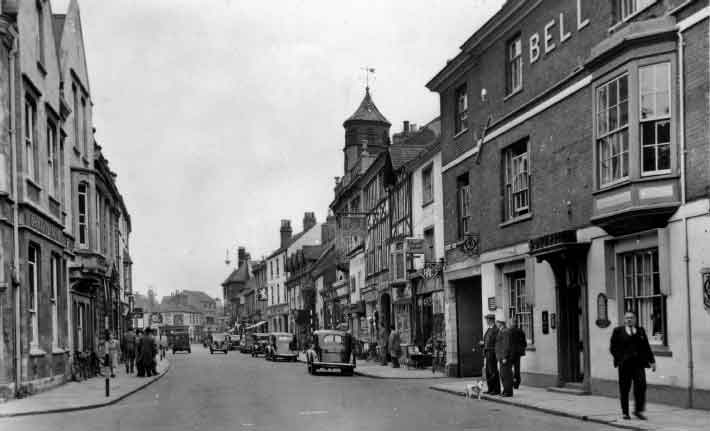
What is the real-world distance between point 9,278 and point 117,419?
17.4 feet

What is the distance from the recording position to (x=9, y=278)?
62.5 feet

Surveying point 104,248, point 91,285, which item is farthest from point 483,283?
point 104,248

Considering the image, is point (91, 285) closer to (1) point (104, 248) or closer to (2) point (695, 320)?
(1) point (104, 248)

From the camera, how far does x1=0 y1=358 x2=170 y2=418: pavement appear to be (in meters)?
17.2

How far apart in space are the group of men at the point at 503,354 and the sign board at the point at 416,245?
35.4ft

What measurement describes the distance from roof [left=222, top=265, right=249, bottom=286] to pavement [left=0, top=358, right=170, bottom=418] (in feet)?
320

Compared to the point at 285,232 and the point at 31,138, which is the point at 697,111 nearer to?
the point at 31,138

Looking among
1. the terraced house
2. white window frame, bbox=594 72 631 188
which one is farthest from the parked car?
white window frame, bbox=594 72 631 188

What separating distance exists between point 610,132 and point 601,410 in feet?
17.4

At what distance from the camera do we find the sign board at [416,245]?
31172mm

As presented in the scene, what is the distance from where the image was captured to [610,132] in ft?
54.2

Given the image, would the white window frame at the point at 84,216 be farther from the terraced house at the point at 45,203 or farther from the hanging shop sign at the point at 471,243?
the hanging shop sign at the point at 471,243

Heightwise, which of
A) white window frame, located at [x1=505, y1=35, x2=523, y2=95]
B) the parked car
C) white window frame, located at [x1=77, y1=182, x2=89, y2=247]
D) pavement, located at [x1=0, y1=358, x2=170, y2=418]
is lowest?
the parked car

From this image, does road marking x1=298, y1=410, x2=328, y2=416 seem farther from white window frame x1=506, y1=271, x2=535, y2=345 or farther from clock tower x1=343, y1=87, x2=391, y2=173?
clock tower x1=343, y1=87, x2=391, y2=173
